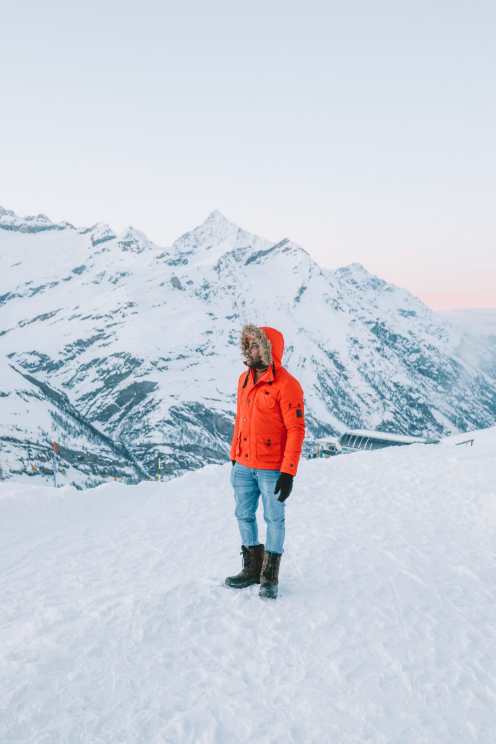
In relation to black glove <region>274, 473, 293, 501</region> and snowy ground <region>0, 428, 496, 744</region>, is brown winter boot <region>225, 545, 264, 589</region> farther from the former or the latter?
black glove <region>274, 473, 293, 501</region>

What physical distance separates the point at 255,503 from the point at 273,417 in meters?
1.14

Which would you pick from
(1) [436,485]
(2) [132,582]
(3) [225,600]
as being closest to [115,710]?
(3) [225,600]

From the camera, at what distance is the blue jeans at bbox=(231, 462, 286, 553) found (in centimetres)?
571

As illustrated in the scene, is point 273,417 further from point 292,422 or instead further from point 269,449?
point 269,449

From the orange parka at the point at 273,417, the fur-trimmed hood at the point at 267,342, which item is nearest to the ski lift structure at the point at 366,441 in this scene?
the orange parka at the point at 273,417

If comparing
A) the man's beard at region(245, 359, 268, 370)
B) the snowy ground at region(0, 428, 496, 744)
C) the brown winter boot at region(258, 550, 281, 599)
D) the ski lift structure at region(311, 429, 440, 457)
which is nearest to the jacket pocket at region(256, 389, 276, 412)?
the man's beard at region(245, 359, 268, 370)

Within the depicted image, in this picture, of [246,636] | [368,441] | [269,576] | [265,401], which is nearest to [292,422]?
[265,401]

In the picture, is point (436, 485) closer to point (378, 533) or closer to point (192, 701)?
point (378, 533)

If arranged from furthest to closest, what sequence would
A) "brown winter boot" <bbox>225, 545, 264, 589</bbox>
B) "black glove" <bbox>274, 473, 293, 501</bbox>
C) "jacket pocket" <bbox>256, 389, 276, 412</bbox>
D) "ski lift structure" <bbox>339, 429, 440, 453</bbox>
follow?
"ski lift structure" <bbox>339, 429, 440, 453</bbox> → "brown winter boot" <bbox>225, 545, 264, 589</bbox> → "jacket pocket" <bbox>256, 389, 276, 412</bbox> → "black glove" <bbox>274, 473, 293, 501</bbox>

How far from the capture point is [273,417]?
225 inches

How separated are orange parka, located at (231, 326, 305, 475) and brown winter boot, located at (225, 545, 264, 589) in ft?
3.58

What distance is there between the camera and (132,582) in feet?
20.4

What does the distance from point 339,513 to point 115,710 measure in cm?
704

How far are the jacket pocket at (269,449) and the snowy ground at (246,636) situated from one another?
1529 millimetres
